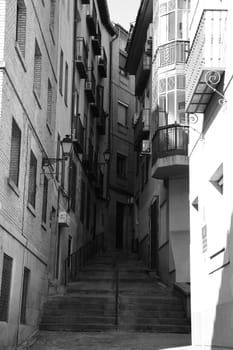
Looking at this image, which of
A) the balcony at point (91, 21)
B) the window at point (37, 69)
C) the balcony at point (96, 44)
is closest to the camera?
the window at point (37, 69)

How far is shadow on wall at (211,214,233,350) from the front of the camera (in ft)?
34.8

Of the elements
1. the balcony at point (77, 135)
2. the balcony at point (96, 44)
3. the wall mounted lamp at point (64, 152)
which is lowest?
the wall mounted lamp at point (64, 152)

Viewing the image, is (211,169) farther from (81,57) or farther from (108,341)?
(81,57)

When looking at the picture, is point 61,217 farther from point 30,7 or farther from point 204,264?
point 204,264

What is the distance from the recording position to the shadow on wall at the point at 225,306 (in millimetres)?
10602

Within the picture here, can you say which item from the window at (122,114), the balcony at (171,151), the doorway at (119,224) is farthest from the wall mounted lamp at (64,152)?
the window at (122,114)

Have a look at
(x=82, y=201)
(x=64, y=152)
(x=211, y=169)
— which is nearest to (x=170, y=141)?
(x=64, y=152)

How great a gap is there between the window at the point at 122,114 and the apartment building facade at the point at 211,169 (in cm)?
2774

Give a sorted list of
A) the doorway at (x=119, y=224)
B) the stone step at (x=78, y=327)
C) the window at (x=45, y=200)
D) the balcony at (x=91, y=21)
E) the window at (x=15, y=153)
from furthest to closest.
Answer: the doorway at (x=119, y=224), the balcony at (x=91, y=21), the window at (x=45, y=200), the stone step at (x=78, y=327), the window at (x=15, y=153)

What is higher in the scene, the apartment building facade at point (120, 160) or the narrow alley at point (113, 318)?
the apartment building facade at point (120, 160)

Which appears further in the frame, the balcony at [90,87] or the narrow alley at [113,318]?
the balcony at [90,87]

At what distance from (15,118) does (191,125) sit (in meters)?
4.00

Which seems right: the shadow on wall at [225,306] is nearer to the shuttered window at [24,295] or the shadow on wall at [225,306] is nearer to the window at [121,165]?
the shuttered window at [24,295]

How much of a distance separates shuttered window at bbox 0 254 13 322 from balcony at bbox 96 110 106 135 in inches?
882
